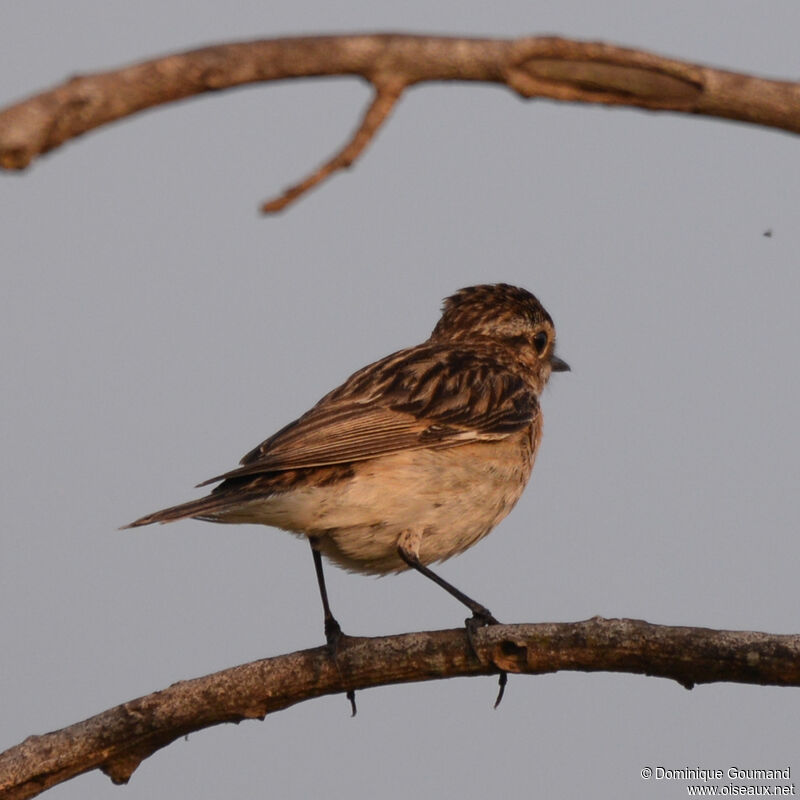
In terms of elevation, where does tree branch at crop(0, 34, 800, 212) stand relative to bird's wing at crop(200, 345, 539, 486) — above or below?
below

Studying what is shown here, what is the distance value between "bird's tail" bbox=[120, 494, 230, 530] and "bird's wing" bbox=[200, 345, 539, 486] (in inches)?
7.5

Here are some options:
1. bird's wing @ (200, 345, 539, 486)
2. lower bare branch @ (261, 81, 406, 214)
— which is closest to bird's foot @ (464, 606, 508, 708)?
bird's wing @ (200, 345, 539, 486)

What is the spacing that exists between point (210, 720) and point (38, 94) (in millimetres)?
3639

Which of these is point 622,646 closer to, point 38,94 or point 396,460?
point 396,460

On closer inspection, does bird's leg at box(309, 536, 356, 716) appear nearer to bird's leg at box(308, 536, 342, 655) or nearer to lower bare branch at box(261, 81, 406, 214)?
bird's leg at box(308, 536, 342, 655)

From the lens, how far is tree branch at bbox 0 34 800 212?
140 inches

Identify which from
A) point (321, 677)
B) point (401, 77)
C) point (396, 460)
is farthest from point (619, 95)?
point (396, 460)

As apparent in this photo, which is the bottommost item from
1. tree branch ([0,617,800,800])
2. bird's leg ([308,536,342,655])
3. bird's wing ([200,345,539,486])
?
tree branch ([0,617,800,800])

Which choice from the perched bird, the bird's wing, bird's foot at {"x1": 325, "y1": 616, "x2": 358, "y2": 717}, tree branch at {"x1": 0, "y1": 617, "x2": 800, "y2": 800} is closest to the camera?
tree branch at {"x1": 0, "y1": 617, "x2": 800, "y2": 800}

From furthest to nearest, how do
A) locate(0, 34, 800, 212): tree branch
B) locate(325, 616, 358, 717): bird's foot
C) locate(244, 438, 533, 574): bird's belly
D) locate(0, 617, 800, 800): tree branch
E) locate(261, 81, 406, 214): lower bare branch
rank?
1. locate(244, 438, 533, 574): bird's belly
2. locate(325, 616, 358, 717): bird's foot
3. locate(0, 617, 800, 800): tree branch
4. locate(261, 81, 406, 214): lower bare branch
5. locate(0, 34, 800, 212): tree branch

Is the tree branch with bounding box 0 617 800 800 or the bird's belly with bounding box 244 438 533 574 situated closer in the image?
the tree branch with bounding box 0 617 800 800

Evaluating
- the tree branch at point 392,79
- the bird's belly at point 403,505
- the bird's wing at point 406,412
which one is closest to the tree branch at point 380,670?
the bird's belly at point 403,505

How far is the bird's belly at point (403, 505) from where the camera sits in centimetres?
766

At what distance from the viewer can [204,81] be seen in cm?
363
